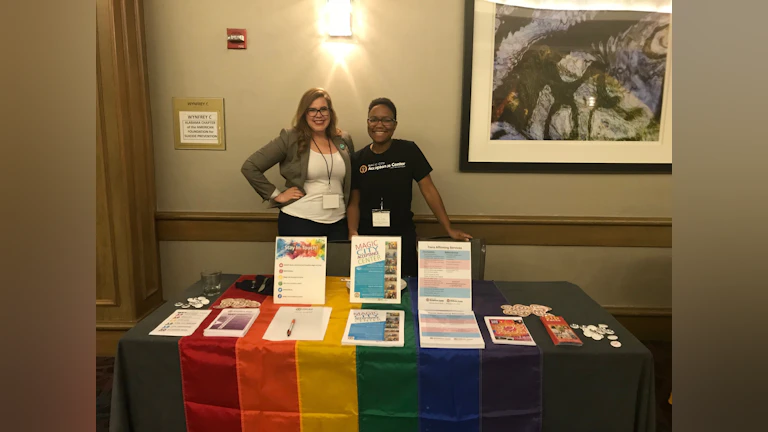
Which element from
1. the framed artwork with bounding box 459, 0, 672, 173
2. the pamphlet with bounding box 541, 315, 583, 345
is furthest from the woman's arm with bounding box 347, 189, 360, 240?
the pamphlet with bounding box 541, 315, 583, 345

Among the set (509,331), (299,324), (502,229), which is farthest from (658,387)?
(299,324)

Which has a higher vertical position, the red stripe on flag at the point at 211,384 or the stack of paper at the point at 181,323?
the stack of paper at the point at 181,323

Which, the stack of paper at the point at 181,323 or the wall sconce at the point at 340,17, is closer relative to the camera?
the stack of paper at the point at 181,323

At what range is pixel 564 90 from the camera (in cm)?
288

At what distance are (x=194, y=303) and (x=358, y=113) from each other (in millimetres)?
1620

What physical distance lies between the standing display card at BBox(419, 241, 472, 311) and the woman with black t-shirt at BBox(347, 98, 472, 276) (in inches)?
29.8

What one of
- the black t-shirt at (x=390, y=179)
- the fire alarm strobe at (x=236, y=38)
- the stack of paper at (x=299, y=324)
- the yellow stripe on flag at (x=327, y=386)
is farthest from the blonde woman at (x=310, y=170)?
the yellow stripe on flag at (x=327, y=386)

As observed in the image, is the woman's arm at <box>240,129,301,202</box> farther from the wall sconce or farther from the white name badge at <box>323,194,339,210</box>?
the wall sconce

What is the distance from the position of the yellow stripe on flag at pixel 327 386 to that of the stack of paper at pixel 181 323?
0.41m

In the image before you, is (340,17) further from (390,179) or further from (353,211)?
(353,211)

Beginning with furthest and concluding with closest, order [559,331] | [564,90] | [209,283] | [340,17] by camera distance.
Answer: [564,90] → [340,17] → [209,283] → [559,331]

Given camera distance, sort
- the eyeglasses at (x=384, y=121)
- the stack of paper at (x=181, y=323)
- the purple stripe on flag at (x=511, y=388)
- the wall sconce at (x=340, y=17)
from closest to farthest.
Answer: the purple stripe on flag at (x=511, y=388), the stack of paper at (x=181, y=323), the eyeglasses at (x=384, y=121), the wall sconce at (x=340, y=17)

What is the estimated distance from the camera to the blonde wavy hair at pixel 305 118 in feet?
8.14

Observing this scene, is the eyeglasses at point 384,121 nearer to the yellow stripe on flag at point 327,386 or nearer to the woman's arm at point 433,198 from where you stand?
the woman's arm at point 433,198
